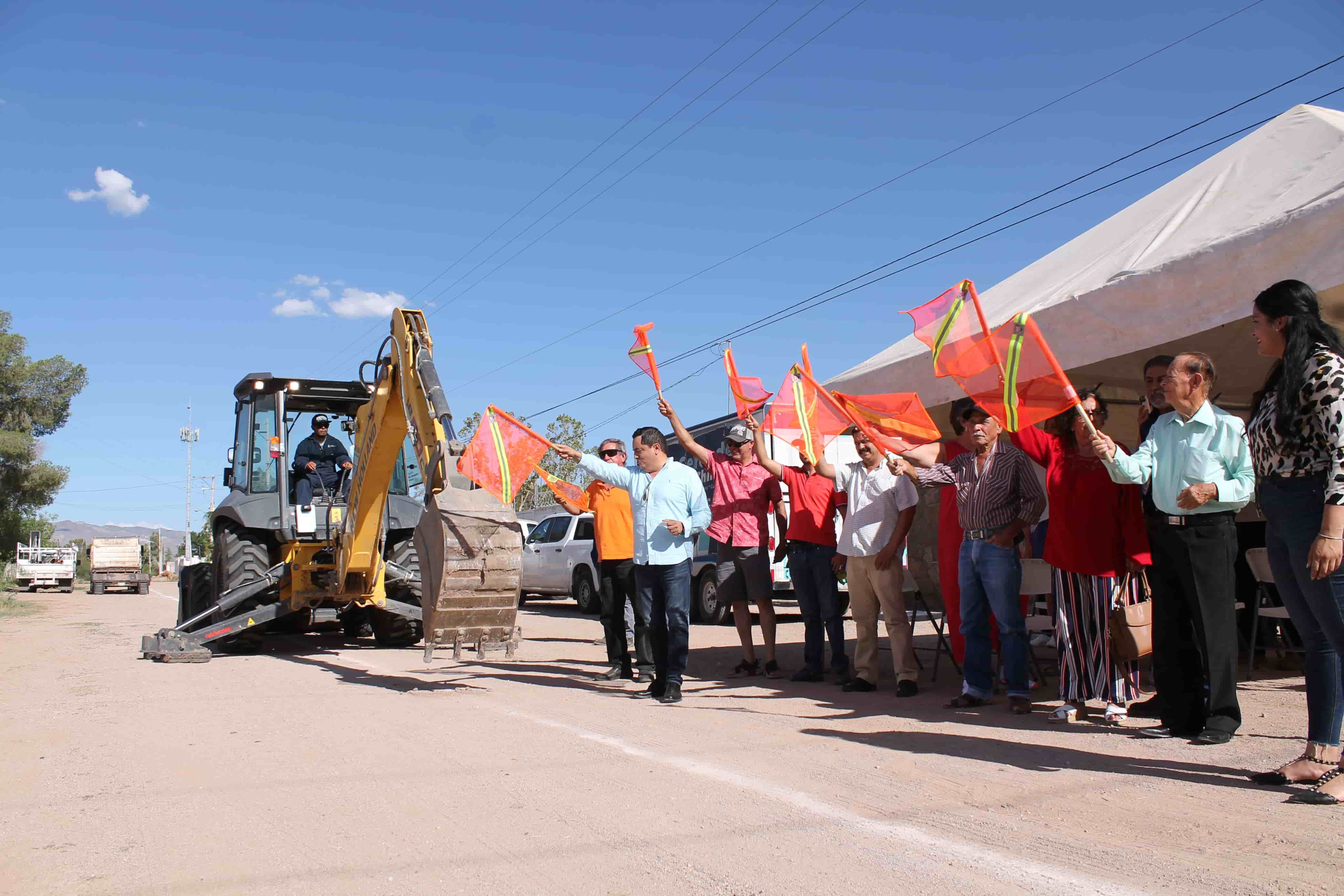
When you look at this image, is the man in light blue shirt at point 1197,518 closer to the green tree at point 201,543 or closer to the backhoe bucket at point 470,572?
the backhoe bucket at point 470,572

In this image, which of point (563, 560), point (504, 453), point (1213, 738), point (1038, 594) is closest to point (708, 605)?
point (563, 560)

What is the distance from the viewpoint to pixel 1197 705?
16.3 feet

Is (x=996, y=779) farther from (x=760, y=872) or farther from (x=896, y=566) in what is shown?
(x=896, y=566)

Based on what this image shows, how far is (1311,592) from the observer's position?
379cm

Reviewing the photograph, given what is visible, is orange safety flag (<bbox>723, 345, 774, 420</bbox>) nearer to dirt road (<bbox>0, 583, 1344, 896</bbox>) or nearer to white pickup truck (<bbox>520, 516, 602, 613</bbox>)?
dirt road (<bbox>0, 583, 1344, 896</bbox>)

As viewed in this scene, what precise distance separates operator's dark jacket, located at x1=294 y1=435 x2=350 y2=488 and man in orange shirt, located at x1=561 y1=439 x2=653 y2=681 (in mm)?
3896

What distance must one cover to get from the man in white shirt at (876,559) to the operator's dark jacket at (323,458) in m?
6.31

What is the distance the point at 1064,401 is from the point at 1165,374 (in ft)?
1.65

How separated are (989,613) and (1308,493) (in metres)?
2.66

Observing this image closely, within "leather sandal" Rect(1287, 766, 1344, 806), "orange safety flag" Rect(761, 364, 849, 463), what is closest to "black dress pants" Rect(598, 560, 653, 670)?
"orange safety flag" Rect(761, 364, 849, 463)

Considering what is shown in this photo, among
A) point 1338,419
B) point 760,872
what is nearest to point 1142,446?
point 1338,419

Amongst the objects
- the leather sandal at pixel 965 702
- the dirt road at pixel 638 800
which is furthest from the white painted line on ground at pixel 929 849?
the leather sandal at pixel 965 702

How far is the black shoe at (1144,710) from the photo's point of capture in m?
5.57

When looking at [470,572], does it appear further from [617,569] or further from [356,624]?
[356,624]
